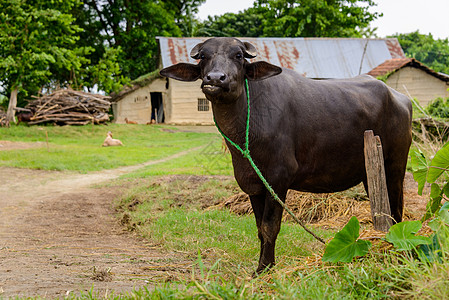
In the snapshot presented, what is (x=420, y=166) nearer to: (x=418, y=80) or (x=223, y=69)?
(x=223, y=69)

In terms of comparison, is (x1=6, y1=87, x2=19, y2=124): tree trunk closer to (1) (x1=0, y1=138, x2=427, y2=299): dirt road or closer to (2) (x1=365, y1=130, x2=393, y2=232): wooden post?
(1) (x1=0, y1=138, x2=427, y2=299): dirt road

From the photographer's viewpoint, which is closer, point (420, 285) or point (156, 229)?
point (420, 285)

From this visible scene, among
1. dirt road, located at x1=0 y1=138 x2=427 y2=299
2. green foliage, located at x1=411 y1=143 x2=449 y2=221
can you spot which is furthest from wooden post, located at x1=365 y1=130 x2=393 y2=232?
dirt road, located at x1=0 y1=138 x2=427 y2=299

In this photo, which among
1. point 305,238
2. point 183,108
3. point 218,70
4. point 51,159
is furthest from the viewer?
point 183,108

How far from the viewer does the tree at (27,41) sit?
21.1m

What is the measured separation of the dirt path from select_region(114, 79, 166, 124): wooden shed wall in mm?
18118

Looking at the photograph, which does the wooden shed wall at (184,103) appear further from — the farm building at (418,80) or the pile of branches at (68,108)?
the farm building at (418,80)

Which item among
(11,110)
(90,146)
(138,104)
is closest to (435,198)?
(90,146)

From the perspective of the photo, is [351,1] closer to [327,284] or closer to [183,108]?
[183,108]

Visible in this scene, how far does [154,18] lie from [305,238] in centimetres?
2913

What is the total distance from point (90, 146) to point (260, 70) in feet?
49.4

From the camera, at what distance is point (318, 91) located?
4.30m

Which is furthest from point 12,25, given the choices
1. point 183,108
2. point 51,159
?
point 51,159

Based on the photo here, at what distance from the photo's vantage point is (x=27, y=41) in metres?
21.8
